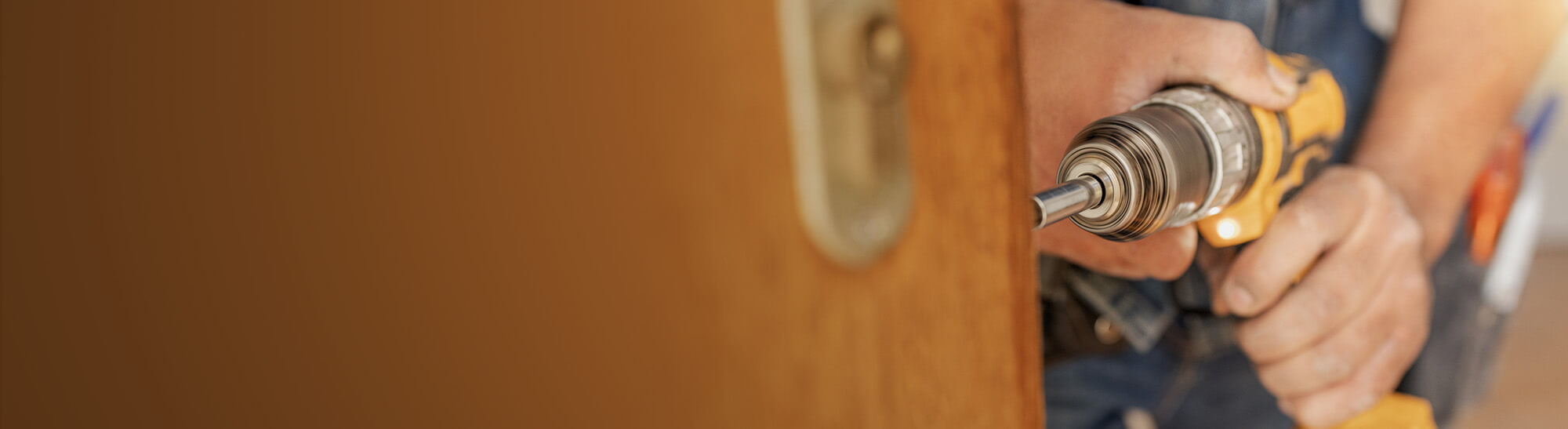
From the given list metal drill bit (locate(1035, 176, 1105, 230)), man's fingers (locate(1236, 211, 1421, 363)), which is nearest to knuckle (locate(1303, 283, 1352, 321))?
man's fingers (locate(1236, 211, 1421, 363))

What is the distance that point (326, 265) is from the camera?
6.7 inches

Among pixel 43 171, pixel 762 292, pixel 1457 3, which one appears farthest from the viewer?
pixel 1457 3

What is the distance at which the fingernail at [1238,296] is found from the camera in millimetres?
313

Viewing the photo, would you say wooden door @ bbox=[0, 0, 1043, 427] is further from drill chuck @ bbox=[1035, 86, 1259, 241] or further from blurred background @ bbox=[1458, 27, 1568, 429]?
blurred background @ bbox=[1458, 27, 1568, 429]

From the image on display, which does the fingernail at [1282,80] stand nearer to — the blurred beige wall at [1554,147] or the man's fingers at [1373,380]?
the man's fingers at [1373,380]

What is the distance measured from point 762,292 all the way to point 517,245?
0.07m

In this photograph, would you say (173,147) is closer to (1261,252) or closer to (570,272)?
(570,272)

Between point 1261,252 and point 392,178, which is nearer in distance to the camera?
point 392,178

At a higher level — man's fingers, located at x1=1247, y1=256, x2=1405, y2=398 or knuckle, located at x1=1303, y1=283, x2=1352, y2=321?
knuckle, located at x1=1303, y1=283, x2=1352, y2=321

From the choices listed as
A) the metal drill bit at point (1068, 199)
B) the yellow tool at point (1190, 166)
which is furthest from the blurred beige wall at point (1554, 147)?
the metal drill bit at point (1068, 199)

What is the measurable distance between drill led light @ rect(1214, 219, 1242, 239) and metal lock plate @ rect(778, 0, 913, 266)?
4.3 inches

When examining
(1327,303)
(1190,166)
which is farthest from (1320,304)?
(1190,166)

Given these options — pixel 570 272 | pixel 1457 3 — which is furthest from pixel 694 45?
pixel 1457 3

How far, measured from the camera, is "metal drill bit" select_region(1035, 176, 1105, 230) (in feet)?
0.83
